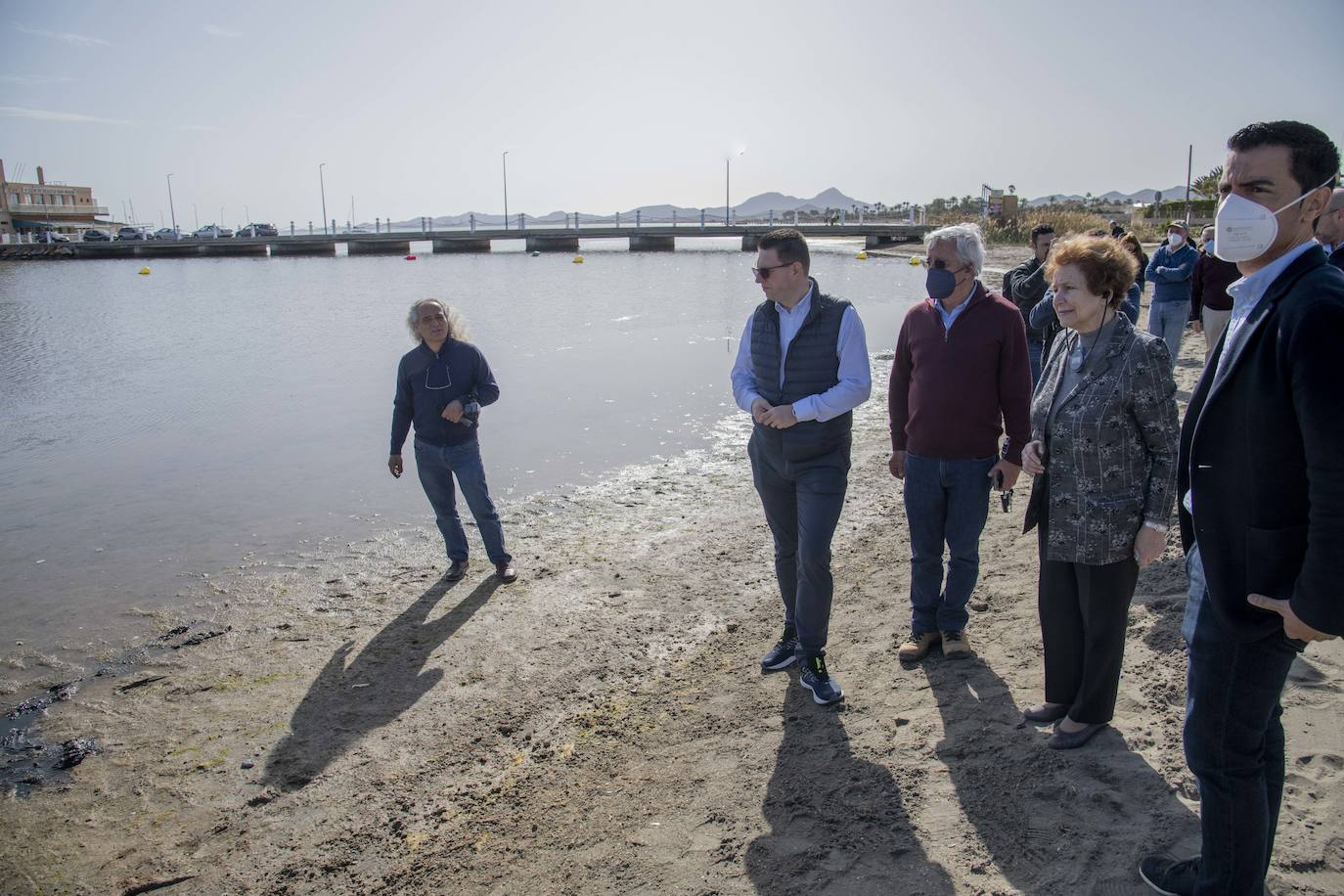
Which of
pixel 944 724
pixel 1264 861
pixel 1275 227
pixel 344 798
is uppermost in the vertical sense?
pixel 1275 227

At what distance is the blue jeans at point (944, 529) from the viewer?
3961 mm

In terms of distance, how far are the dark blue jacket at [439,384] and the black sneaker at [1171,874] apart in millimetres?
4472

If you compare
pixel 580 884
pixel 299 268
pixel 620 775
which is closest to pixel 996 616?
pixel 620 775

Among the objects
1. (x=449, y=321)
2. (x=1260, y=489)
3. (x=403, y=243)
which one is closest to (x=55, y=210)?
(x=403, y=243)

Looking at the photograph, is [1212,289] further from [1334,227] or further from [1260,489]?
[1260,489]

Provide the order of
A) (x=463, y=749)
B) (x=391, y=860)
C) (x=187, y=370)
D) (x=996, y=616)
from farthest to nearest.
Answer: (x=187, y=370)
(x=996, y=616)
(x=463, y=749)
(x=391, y=860)

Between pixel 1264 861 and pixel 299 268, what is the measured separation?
57763 mm

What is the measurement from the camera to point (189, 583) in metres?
6.35

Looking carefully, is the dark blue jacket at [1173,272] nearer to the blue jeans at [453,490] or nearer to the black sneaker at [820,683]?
the black sneaker at [820,683]

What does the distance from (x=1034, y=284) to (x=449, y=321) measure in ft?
14.0

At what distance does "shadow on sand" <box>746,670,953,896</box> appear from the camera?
2732mm

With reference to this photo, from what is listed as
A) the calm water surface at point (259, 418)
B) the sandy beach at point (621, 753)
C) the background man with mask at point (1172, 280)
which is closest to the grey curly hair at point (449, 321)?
the sandy beach at point (621, 753)

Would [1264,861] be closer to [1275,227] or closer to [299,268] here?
[1275,227]

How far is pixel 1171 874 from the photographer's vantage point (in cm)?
245
